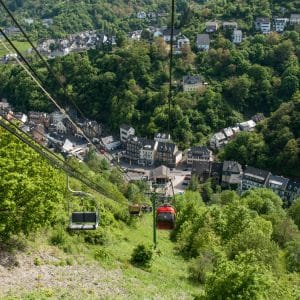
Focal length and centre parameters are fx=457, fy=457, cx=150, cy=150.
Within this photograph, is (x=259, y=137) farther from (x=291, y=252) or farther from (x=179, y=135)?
(x=291, y=252)

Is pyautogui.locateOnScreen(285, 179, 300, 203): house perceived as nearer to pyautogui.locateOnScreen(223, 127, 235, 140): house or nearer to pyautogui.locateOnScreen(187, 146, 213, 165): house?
pyautogui.locateOnScreen(187, 146, 213, 165): house

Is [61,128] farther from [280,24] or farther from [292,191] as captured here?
[280,24]

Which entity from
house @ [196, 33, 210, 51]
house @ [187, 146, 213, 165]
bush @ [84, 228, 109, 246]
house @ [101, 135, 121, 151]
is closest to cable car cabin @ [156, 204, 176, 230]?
bush @ [84, 228, 109, 246]

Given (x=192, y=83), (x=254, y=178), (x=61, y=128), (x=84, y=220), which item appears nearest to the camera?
(x=84, y=220)

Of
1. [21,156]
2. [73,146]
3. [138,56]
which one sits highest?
[21,156]

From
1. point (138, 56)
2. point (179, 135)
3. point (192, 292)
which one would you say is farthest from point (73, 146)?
point (192, 292)

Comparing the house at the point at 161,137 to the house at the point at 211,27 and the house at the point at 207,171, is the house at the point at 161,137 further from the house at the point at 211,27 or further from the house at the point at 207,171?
the house at the point at 211,27

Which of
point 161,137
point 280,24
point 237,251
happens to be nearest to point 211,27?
point 280,24
